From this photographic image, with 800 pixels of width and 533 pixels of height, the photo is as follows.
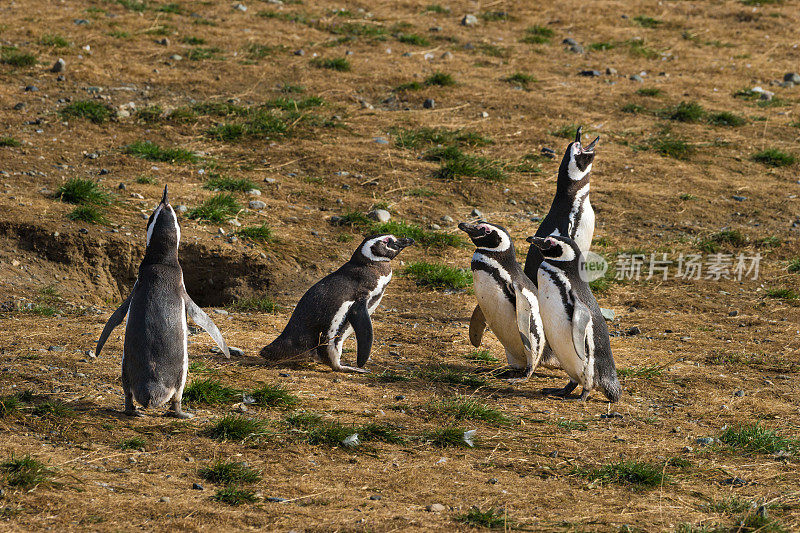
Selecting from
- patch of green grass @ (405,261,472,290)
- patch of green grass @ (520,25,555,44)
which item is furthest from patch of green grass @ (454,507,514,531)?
patch of green grass @ (520,25,555,44)

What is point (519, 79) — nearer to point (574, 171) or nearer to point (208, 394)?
point (574, 171)

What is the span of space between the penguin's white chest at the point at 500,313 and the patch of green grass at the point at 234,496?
2.44 metres

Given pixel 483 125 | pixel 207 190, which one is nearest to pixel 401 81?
pixel 483 125

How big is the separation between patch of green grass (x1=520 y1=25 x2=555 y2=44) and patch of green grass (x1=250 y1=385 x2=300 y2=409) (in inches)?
373

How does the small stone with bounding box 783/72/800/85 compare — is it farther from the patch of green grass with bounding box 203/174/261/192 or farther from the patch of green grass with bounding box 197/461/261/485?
the patch of green grass with bounding box 197/461/261/485

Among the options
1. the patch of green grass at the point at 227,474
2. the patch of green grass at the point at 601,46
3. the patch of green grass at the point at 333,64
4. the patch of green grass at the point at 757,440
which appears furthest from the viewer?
the patch of green grass at the point at 601,46

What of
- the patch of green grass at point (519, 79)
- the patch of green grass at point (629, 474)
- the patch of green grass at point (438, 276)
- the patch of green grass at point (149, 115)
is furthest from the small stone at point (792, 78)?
the patch of green grass at point (629, 474)

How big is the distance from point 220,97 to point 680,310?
5.51 meters

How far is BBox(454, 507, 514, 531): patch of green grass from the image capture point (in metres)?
3.63

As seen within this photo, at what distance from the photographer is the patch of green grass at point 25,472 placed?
3.64 m

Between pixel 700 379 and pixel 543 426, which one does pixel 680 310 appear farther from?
pixel 543 426

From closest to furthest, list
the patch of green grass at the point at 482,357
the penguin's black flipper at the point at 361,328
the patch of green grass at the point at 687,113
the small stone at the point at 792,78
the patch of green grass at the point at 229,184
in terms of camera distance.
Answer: the penguin's black flipper at the point at 361,328
the patch of green grass at the point at 482,357
the patch of green grass at the point at 229,184
the patch of green grass at the point at 687,113
the small stone at the point at 792,78

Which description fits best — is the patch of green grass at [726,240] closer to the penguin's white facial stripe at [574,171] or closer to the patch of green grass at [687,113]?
the penguin's white facial stripe at [574,171]

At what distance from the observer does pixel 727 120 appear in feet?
35.7
